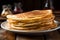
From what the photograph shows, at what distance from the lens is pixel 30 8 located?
2102 millimetres

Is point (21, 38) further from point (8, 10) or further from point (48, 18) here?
point (8, 10)

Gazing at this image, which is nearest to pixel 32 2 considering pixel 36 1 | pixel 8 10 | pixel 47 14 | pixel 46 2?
pixel 36 1

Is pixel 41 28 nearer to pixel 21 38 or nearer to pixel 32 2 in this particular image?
pixel 21 38

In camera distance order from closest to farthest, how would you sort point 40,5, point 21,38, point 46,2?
point 21,38
point 46,2
point 40,5

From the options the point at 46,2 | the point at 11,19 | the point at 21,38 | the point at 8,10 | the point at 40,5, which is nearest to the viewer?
the point at 21,38

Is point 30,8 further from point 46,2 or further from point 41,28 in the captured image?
point 41,28

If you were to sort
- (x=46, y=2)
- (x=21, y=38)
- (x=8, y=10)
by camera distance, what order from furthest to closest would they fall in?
(x=46, y=2), (x=8, y=10), (x=21, y=38)

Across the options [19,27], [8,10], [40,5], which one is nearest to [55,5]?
[40,5]

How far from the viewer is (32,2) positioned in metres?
2.08

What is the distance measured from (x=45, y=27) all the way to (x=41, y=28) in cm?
3

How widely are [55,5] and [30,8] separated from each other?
31 centimetres

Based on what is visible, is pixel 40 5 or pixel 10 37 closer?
pixel 10 37

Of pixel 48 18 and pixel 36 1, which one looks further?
pixel 36 1

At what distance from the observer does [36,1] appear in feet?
6.81
